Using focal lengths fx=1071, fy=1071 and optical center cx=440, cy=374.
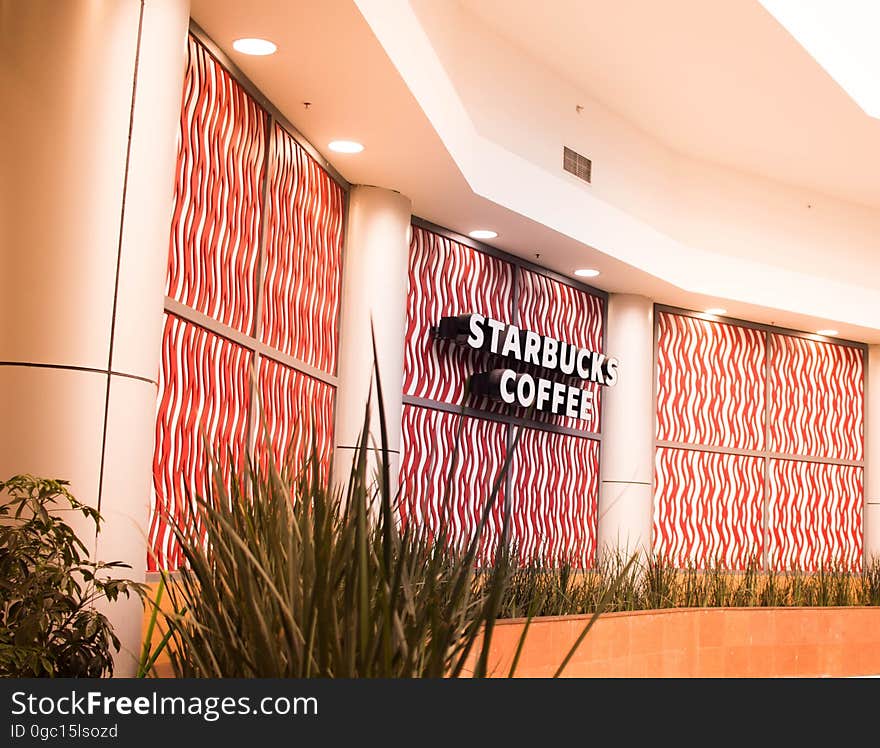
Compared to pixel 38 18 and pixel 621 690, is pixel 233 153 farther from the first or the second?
pixel 621 690

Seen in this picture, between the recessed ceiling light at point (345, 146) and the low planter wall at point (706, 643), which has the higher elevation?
the recessed ceiling light at point (345, 146)

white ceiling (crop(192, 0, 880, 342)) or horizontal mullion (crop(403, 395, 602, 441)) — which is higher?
white ceiling (crop(192, 0, 880, 342))

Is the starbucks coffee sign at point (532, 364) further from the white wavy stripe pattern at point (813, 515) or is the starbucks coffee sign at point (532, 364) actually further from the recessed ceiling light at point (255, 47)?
the recessed ceiling light at point (255, 47)

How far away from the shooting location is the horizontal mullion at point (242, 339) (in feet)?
16.2

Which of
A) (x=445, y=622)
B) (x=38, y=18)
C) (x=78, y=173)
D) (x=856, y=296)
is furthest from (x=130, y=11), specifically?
(x=856, y=296)

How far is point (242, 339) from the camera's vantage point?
564cm

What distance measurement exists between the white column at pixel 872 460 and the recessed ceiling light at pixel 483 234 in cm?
563

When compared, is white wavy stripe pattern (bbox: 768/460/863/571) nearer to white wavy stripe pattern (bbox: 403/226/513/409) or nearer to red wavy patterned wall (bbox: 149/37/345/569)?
white wavy stripe pattern (bbox: 403/226/513/409)

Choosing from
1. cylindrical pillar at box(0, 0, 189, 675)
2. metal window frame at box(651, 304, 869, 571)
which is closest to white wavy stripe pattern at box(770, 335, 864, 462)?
metal window frame at box(651, 304, 869, 571)

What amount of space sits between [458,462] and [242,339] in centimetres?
290

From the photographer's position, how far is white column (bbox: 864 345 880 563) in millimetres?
11602

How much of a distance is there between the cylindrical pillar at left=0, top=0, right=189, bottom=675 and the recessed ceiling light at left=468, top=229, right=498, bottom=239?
4609mm

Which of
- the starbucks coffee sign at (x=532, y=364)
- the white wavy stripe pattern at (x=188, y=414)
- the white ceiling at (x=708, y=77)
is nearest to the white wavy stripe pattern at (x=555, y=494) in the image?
the starbucks coffee sign at (x=532, y=364)

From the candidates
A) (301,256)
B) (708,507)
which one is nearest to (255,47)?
Answer: (301,256)
